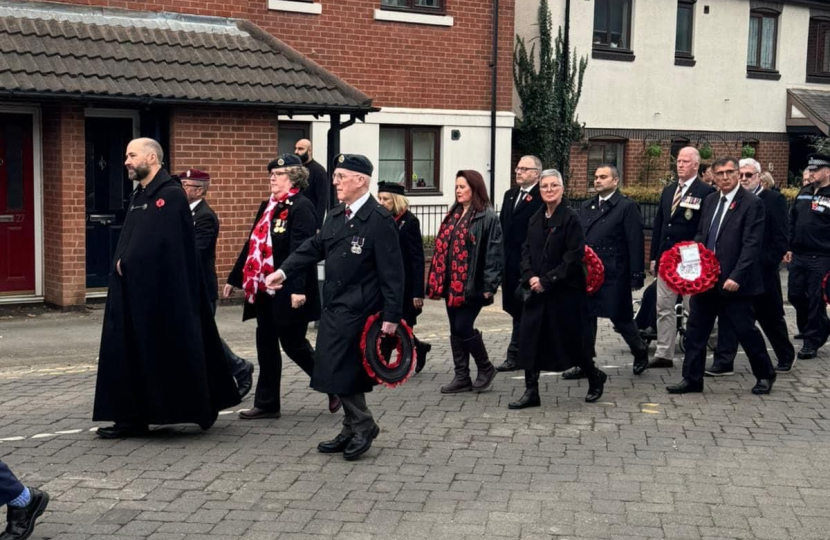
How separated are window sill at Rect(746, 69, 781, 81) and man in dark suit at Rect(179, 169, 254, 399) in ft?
62.4

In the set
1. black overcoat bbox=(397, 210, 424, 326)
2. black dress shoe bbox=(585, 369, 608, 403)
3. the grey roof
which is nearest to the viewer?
black dress shoe bbox=(585, 369, 608, 403)

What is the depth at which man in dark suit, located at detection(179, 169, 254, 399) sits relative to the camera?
9023 millimetres

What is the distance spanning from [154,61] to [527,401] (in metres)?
7.05

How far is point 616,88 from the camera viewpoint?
2328 centimetres

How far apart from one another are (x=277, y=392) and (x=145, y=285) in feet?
4.64

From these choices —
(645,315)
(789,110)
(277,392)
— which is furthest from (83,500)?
(789,110)

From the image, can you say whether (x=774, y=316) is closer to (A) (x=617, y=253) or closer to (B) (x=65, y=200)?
(A) (x=617, y=253)

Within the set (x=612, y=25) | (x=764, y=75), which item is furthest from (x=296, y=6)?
(x=764, y=75)

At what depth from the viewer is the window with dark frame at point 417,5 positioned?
18594 mm

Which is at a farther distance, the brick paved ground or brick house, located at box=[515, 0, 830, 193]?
brick house, located at box=[515, 0, 830, 193]

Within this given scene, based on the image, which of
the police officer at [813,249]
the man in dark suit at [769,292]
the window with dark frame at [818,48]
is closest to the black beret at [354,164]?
the man in dark suit at [769,292]

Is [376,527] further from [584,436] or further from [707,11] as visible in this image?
[707,11]

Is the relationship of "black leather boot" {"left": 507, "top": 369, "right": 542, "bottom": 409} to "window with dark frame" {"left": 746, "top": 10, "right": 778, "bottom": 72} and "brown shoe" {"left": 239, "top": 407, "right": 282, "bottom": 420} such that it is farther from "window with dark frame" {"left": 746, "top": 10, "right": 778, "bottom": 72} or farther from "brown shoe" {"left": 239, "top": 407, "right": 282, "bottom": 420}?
"window with dark frame" {"left": 746, "top": 10, "right": 778, "bottom": 72}

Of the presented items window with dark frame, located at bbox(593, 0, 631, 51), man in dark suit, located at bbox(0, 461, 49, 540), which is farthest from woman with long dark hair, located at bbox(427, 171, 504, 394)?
window with dark frame, located at bbox(593, 0, 631, 51)
